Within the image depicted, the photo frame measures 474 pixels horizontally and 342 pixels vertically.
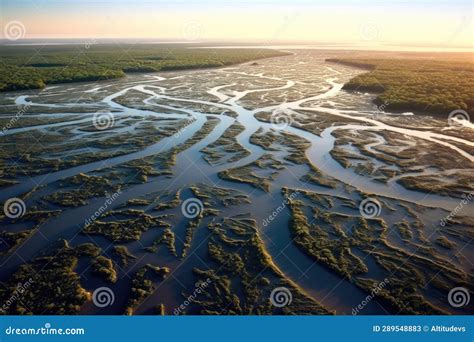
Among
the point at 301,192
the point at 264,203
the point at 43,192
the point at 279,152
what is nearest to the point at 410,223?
the point at 301,192

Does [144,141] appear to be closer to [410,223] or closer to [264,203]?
[264,203]
